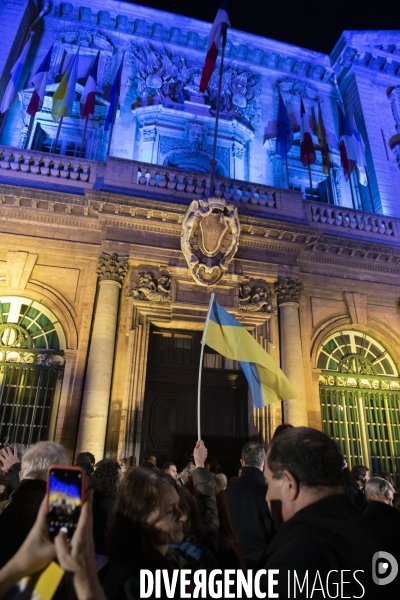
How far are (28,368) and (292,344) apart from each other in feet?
20.8

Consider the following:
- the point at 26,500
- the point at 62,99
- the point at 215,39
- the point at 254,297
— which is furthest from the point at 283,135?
the point at 26,500

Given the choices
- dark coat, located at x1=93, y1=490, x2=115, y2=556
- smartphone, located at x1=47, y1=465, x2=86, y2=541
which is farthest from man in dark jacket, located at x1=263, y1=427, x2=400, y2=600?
dark coat, located at x1=93, y1=490, x2=115, y2=556

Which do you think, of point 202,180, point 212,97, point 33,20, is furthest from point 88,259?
point 33,20

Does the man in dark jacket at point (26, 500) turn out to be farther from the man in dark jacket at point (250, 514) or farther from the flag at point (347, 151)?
the flag at point (347, 151)

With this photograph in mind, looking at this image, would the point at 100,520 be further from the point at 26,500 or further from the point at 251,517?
the point at 251,517

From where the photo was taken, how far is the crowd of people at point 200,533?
4.42 ft

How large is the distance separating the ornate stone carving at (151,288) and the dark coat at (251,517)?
7.04 m

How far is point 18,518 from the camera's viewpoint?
232 cm

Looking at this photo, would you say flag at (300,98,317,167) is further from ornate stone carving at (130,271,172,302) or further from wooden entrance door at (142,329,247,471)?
wooden entrance door at (142,329,247,471)

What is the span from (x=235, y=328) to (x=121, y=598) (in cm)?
506

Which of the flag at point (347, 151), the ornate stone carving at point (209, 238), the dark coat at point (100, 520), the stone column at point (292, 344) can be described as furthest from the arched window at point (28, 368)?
the flag at point (347, 151)

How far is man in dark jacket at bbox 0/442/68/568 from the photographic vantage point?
2.24 metres

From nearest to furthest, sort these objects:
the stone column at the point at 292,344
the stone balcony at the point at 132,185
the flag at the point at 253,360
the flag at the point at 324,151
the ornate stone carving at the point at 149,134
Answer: the flag at the point at 253,360 → the stone column at the point at 292,344 → the stone balcony at the point at 132,185 → the flag at the point at 324,151 → the ornate stone carving at the point at 149,134

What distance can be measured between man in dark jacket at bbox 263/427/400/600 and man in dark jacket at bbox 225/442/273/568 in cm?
150
